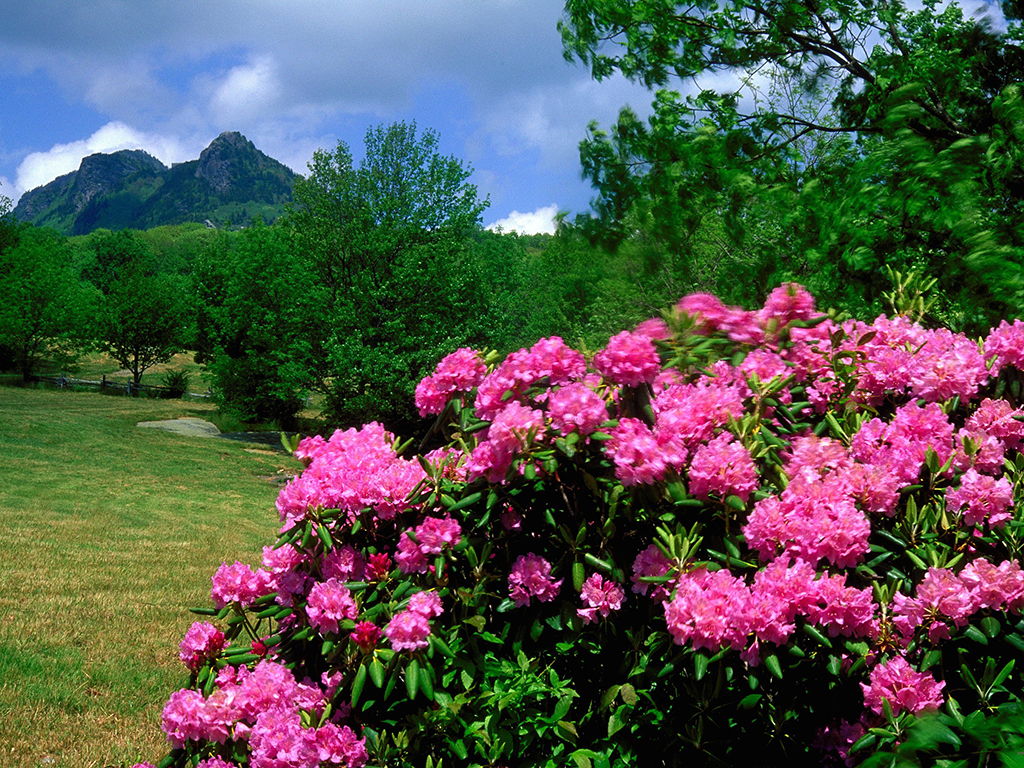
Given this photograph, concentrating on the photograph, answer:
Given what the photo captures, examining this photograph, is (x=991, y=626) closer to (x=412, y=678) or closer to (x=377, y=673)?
(x=412, y=678)

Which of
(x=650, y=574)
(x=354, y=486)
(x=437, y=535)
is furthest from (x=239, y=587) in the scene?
(x=650, y=574)

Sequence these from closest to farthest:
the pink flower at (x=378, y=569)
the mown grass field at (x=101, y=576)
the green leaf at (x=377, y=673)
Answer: the green leaf at (x=377, y=673)
the pink flower at (x=378, y=569)
the mown grass field at (x=101, y=576)

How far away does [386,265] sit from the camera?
24094 millimetres

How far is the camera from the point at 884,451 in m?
2.31

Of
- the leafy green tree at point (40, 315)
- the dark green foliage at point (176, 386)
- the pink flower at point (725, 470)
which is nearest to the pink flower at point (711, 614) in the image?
the pink flower at point (725, 470)

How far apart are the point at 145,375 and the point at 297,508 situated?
55129mm

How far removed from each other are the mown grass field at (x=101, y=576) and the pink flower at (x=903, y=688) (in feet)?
11.7

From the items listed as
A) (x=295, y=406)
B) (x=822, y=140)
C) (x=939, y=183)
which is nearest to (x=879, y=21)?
(x=822, y=140)

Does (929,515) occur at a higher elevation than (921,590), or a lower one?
higher

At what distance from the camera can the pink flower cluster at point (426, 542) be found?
228cm

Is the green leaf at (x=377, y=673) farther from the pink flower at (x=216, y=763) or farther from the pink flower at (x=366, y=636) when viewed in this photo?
the pink flower at (x=216, y=763)

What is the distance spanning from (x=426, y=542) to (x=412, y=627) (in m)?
0.26

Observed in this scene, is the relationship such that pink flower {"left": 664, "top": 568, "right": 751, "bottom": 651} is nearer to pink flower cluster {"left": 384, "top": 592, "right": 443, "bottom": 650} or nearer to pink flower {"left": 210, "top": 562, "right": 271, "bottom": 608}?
pink flower cluster {"left": 384, "top": 592, "right": 443, "bottom": 650}

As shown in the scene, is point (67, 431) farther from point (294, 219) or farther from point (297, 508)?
point (297, 508)
